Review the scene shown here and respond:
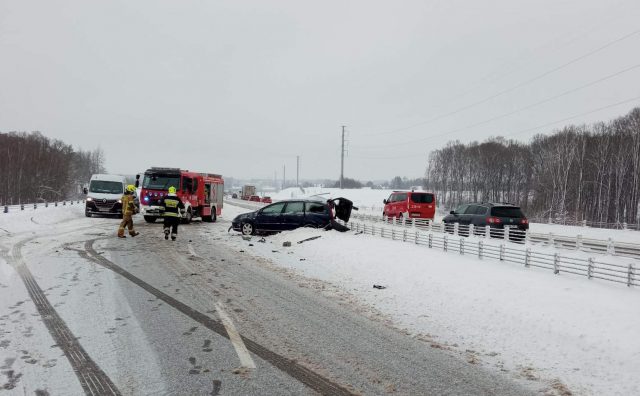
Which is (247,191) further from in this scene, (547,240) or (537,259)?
(537,259)

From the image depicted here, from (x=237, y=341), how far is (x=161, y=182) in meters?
19.4

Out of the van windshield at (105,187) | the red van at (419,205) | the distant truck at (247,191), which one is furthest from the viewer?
the distant truck at (247,191)

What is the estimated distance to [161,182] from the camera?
22.6m

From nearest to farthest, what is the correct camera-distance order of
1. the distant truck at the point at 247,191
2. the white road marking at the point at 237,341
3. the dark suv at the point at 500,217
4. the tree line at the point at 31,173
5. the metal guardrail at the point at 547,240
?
the white road marking at the point at 237,341
the metal guardrail at the point at 547,240
the dark suv at the point at 500,217
the tree line at the point at 31,173
the distant truck at the point at 247,191

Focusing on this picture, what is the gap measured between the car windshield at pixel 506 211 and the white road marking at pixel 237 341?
50.6ft

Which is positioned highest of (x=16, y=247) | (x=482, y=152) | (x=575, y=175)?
(x=482, y=152)

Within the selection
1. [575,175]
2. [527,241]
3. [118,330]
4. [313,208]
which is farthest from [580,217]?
[118,330]

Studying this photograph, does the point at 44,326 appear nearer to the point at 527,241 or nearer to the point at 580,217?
the point at 527,241

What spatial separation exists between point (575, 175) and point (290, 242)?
57.1 meters

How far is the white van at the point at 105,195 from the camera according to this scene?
26062 mm

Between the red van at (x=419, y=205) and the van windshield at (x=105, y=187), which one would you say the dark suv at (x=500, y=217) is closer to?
the red van at (x=419, y=205)

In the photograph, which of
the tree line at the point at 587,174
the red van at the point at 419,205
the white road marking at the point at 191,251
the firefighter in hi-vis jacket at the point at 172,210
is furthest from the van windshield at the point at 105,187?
the tree line at the point at 587,174

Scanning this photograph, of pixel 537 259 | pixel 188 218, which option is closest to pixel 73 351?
pixel 537 259

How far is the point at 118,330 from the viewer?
532cm
